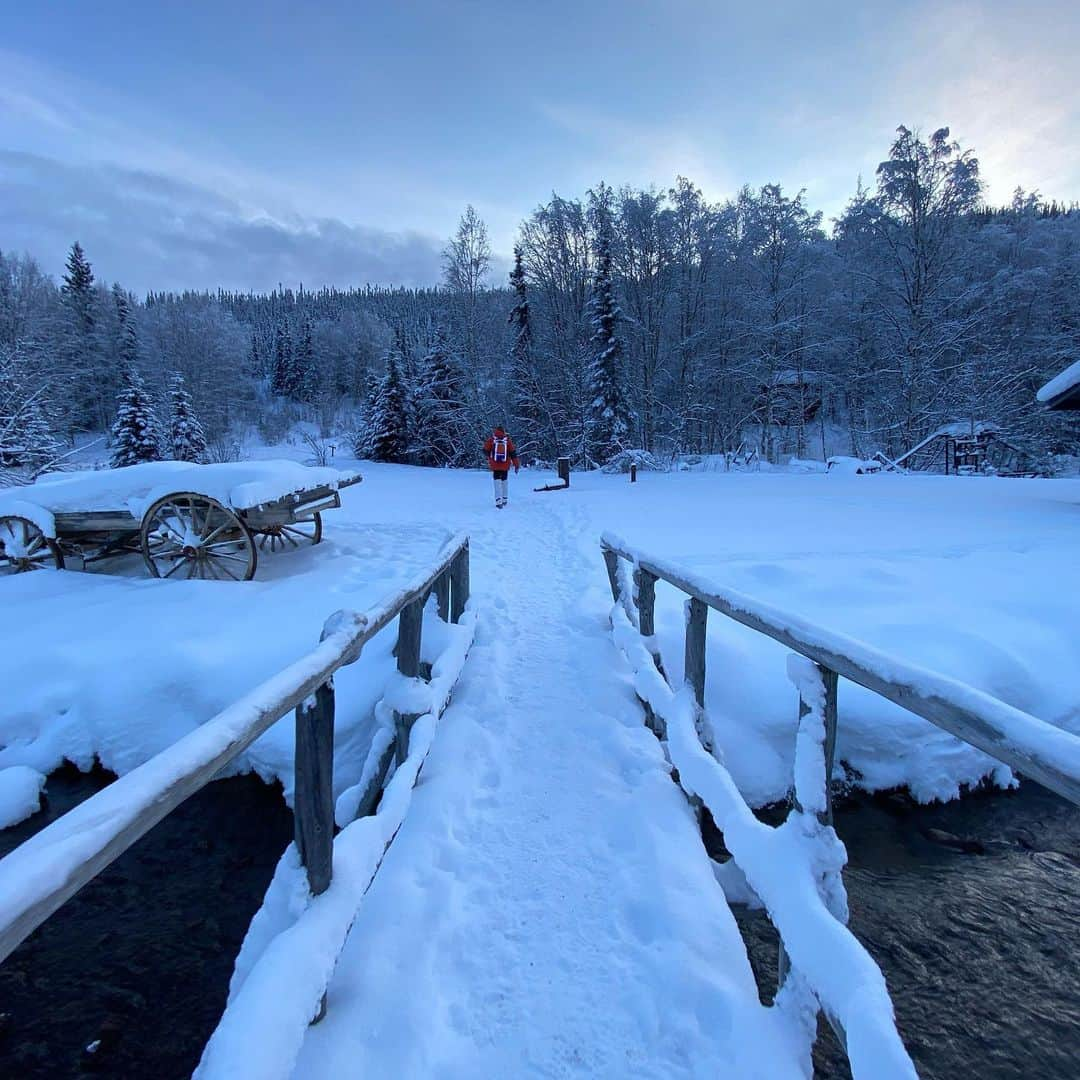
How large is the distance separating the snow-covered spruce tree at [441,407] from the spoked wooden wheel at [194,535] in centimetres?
2289

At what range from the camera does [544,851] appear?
106 inches

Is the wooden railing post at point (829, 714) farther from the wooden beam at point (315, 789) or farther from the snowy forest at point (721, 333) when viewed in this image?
the snowy forest at point (721, 333)

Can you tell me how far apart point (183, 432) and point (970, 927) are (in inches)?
1329

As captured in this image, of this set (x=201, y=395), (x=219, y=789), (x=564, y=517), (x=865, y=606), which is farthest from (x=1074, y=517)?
(x=201, y=395)

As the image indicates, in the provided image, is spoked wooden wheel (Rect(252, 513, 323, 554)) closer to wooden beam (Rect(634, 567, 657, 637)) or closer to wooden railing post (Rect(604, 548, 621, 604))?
wooden railing post (Rect(604, 548, 621, 604))

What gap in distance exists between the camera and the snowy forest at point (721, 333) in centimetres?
2148

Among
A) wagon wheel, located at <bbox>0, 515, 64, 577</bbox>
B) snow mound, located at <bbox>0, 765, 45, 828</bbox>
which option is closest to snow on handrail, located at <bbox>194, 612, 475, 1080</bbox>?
snow mound, located at <bbox>0, 765, 45, 828</bbox>

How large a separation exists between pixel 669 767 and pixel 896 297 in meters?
26.7

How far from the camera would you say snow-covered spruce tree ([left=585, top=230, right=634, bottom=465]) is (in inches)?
996

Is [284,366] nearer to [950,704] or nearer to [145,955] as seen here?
[145,955]

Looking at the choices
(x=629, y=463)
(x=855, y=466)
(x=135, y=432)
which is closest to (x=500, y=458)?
(x=629, y=463)

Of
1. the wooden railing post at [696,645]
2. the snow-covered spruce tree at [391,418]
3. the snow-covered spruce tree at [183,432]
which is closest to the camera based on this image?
the wooden railing post at [696,645]

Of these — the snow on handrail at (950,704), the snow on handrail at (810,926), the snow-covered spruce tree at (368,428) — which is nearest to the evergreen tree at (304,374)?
the snow-covered spruce tree at (368,428)

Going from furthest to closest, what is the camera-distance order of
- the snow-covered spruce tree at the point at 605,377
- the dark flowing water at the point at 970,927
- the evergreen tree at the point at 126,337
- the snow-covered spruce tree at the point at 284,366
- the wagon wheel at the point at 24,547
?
1. the snow-covered spruce tree at the point at 284,366
2. the evergreen tree at the point at 126,337
3. the snow-covered spruce tree at the point at 605,377
4. the wagon wheel at the point at 24,547
5. the dark flowing water at the point at 970,927
